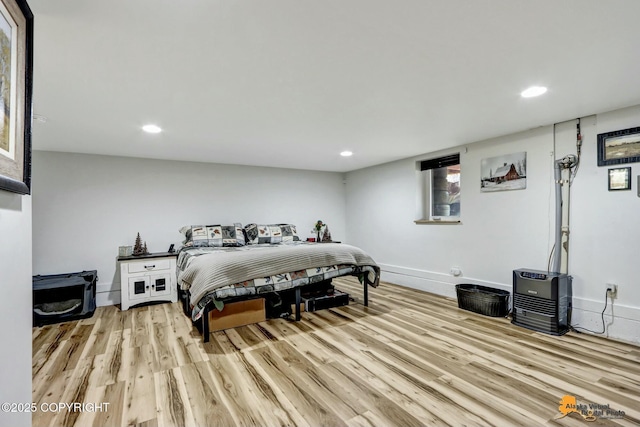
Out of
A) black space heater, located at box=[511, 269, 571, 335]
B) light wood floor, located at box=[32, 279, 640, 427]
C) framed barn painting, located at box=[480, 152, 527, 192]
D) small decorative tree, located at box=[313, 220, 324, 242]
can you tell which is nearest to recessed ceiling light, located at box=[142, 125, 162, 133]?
light wood floor, located at box=[32, 279, 640, 427]

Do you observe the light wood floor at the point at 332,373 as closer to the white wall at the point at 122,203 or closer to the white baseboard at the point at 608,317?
the white baseboard at the point at 608,317

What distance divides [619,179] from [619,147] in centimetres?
29

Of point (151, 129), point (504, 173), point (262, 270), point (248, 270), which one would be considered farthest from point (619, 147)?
point (151, 129)

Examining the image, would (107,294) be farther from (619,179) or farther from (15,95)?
(619,179)

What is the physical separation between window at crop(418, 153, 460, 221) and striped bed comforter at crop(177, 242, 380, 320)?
1534mm

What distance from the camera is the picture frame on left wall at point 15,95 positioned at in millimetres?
950

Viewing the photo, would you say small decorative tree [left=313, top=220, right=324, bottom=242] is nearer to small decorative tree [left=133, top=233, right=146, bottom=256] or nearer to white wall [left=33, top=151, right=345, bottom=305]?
white wall [left=33, top=151, right=345, bottom=305]

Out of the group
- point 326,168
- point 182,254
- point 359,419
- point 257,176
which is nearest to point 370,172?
point 326,168

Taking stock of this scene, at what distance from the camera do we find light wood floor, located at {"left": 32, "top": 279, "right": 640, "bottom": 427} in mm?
1735

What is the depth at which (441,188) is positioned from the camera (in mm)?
4637

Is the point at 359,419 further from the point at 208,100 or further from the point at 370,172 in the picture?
the point at 370,172

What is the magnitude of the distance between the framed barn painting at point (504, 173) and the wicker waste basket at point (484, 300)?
49.8 inches

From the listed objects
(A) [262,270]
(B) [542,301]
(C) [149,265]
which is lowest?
(B) [542,301]

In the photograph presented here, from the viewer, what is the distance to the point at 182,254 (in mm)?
3943
